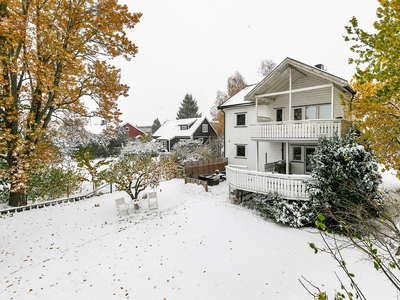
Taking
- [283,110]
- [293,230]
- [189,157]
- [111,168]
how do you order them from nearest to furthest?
[293,230], [111,168], [283,110], [189,157]

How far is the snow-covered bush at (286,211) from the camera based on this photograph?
28.2ft

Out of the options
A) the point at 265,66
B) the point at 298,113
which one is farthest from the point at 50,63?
the point at 265,66

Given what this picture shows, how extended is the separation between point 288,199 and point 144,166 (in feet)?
24.0

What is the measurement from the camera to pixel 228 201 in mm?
11750

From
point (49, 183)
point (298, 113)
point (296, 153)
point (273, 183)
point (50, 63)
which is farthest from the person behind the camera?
point (296, 153)

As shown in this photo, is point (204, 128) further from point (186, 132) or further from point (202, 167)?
point (202, 167)

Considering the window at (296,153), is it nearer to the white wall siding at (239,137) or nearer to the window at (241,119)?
the white wall siding at (239,137)

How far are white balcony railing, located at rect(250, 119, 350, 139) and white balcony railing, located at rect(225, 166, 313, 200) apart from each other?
2.83 m

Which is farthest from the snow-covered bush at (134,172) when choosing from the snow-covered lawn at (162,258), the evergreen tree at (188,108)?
the evergreen tree at (188,108)

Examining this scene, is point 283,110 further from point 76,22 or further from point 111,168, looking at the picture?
point 76,22

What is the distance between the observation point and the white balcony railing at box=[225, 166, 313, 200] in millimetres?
8930

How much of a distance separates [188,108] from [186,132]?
25447 millimetres

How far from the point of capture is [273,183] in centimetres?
954

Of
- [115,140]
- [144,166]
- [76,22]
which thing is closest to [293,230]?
[144,166]
